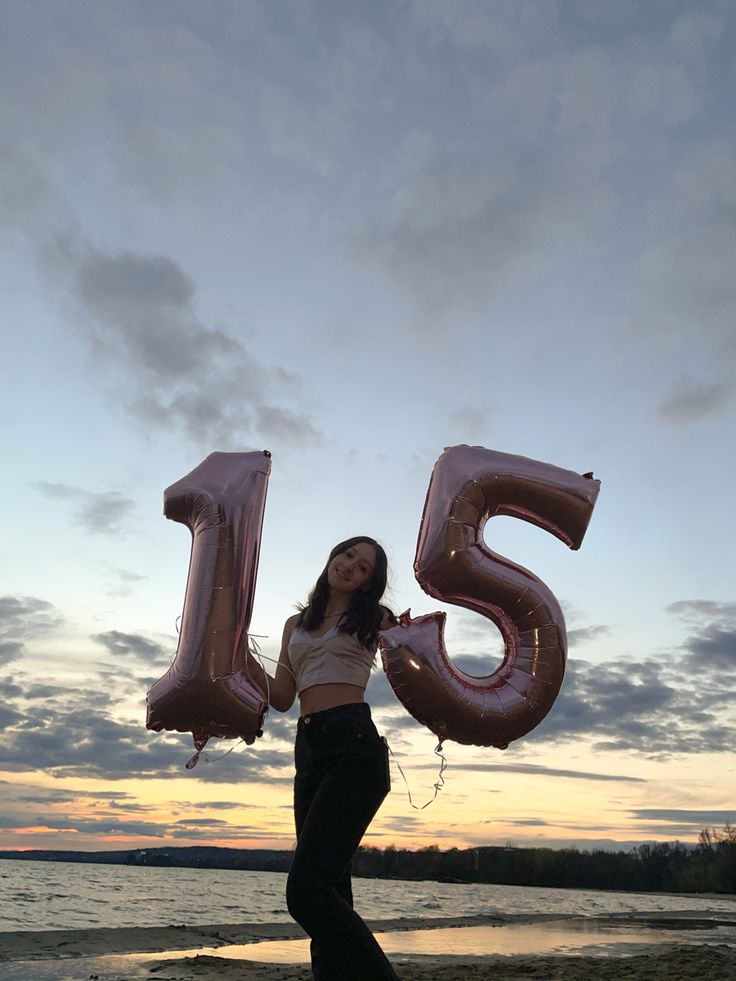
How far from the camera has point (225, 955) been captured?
→ 36.3 feet

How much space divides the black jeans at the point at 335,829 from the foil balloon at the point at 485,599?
3.04ft

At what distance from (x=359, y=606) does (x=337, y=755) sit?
0.71 meters

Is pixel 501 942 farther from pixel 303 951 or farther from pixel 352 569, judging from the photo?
pixel 352 569

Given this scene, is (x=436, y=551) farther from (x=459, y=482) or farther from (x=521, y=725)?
(x=521, y=725)

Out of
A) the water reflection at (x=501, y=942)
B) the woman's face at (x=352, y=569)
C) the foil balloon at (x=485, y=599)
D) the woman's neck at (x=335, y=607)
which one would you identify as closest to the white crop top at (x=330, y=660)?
the woman's neck at (x=335, y=607)

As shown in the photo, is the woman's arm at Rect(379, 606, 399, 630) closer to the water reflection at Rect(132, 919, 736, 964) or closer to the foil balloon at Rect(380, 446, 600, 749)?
the foil balloon at Rect(380, 446, 600, 749)

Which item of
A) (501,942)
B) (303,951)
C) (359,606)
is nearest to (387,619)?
(359,606)

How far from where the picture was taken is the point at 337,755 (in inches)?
131

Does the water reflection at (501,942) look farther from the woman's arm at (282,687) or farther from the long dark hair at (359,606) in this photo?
the long dark hair at (359,606)

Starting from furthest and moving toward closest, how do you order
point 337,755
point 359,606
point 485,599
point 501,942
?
point 501,942
point 485,599
point 359,606
point 337,755

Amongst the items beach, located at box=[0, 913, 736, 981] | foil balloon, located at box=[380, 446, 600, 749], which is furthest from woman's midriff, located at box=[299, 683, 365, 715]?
beach, located at box=[0, 913, 736, 981]

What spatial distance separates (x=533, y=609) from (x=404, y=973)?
5.76m

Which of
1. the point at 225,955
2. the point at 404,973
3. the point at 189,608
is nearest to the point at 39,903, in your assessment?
the point at 225,955

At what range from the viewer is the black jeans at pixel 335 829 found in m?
3.13
